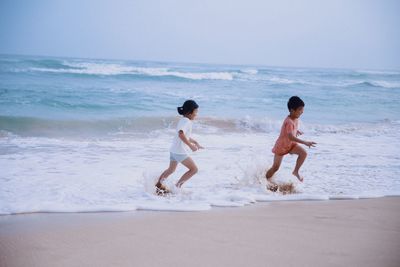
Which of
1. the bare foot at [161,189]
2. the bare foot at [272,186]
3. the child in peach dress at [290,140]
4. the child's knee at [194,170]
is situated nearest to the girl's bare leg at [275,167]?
the child in peach dress at [290,140]

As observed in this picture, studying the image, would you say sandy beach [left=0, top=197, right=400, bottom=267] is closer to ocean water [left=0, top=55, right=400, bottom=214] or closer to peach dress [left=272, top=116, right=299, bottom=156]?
ocean water [left=0, top=55, right=400, bottom=214]

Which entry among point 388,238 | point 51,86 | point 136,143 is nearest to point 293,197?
point 388,238

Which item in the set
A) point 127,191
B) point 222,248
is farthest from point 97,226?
point 127,191

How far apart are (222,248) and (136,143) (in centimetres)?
667

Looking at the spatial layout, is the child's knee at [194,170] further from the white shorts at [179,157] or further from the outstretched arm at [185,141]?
the outstretched arm at [185,141]

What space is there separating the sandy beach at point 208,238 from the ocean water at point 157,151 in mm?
463

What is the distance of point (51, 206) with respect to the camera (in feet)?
14.5

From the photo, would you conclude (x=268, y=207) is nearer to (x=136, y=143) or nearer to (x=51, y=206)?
(x=51, y=206)

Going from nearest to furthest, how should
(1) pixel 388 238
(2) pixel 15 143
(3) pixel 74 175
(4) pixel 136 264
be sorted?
1. (4) pixel 136 264
2. (1) pixel 388 238
3. (3) pixel 74 175
4. (2) pixel 15 143

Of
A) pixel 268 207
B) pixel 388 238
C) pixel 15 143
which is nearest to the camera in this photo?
pixel 388 238

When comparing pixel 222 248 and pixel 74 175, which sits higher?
pixel 222 248

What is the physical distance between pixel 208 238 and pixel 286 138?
2810 millimetres

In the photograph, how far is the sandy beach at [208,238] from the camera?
115 inches

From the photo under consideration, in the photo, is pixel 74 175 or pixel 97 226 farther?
pixel 74 175
